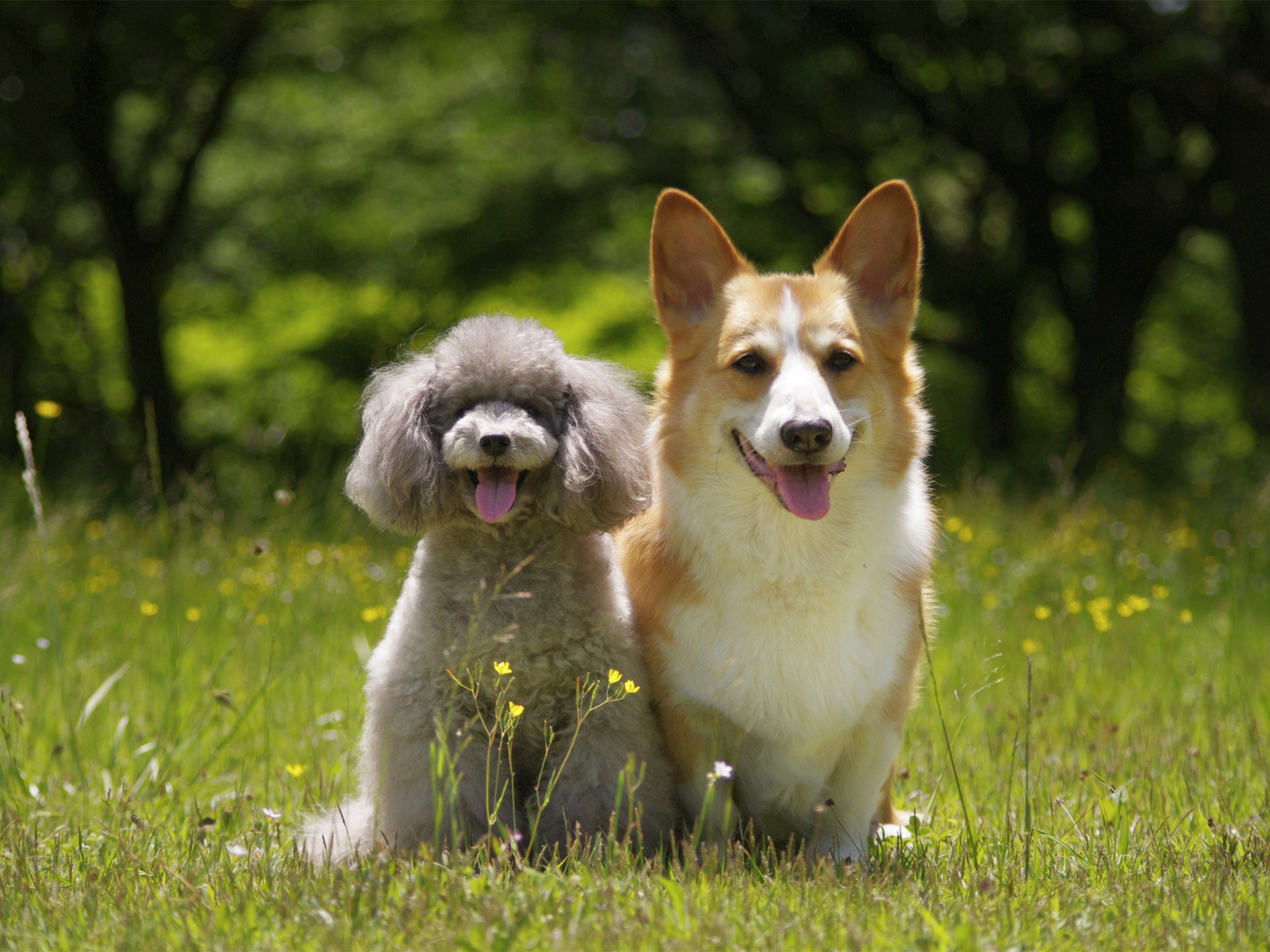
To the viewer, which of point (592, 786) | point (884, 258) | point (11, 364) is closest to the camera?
point (592, 786)

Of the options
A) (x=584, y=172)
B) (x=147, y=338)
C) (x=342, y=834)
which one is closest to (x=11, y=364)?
(x=147, y=338)

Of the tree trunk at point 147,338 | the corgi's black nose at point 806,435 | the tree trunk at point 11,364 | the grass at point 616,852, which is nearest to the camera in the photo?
the grass at point 616,852

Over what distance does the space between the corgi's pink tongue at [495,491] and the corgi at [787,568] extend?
0.54m

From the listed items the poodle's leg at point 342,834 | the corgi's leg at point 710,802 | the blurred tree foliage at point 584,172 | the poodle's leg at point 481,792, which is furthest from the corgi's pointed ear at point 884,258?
the blurred tree foliage at point 584,172

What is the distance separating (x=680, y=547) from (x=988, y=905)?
48.8 inches

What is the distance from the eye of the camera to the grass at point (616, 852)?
2.41 m

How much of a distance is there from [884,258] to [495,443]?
4.38 feet

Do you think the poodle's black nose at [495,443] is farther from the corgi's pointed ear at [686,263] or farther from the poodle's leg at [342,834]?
the poodle's leg at [342,834]

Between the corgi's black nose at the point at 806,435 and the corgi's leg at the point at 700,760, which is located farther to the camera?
the corgi's leg at the point at 700,760

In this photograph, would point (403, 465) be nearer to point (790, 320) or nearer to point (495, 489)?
point (495, 489)

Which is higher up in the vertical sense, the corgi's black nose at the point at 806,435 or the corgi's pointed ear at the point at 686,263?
the corgi's pointed ear at the point at 686,263

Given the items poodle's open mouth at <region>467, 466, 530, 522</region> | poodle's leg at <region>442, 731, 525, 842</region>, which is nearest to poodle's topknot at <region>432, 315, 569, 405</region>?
poodle's open mouth at <region>467, 466, 530, 522</region>

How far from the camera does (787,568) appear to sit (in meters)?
3.18

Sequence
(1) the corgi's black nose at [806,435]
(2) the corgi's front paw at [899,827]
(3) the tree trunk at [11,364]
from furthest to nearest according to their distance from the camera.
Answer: (3) the tree trunk at [11,364] → (2) the corgi's front paw at [899,827] → (1) the corgi's black nose at [806,435]
